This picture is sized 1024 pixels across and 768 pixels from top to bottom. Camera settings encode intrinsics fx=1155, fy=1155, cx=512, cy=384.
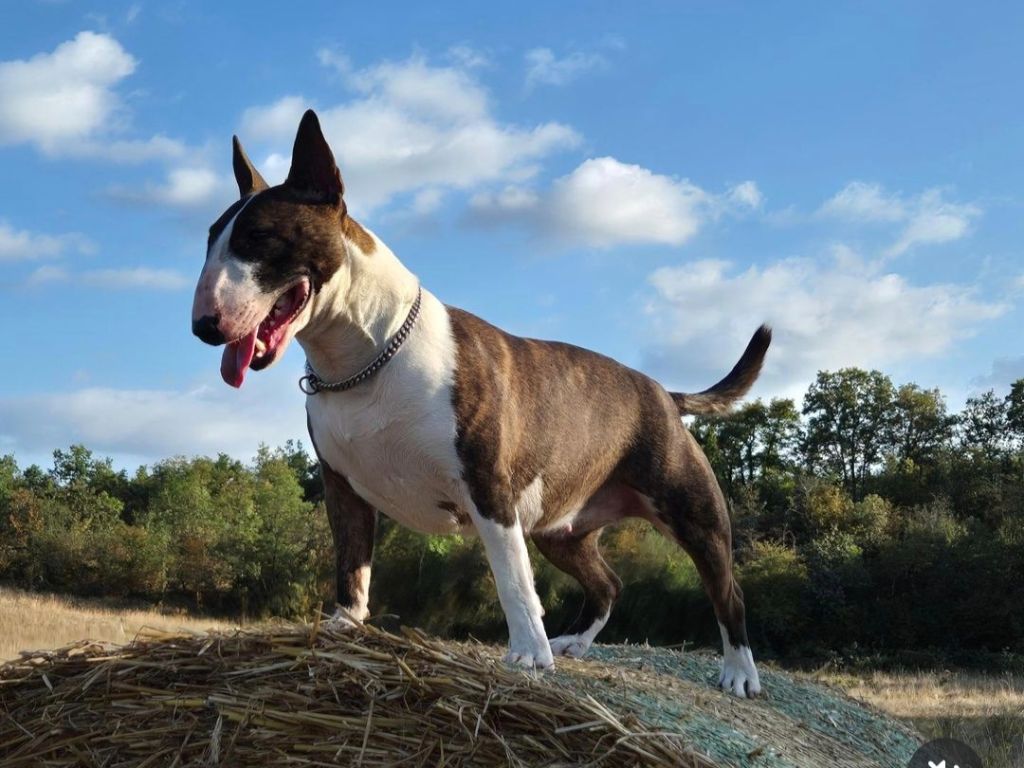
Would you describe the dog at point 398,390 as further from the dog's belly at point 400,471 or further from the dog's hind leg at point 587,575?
the dog's hind leg at point 587,575

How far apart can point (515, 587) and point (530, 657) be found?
0.26 metres

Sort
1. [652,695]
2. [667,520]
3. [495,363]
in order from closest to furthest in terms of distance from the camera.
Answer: [652,695]
[495,363]
[667,520]

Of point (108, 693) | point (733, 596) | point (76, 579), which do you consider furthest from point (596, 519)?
point (76, 579)

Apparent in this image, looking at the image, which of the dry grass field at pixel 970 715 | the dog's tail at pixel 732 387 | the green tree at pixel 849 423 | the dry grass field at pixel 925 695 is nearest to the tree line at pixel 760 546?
the green tree at pixel 849 423

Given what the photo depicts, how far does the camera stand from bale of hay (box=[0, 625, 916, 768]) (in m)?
3.43

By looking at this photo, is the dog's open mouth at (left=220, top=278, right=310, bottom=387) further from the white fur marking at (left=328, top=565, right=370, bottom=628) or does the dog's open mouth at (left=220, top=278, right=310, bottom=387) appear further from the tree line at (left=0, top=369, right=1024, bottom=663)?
the tree line at (left=0, top=369, right=1024, bottom=663)

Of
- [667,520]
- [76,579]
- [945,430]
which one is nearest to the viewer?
[667,520]

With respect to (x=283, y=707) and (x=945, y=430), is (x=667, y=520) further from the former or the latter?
(x=945, y=430)

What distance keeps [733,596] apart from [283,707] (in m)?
2.73

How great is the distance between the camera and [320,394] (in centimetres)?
448

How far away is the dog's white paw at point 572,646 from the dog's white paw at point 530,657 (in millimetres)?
1388

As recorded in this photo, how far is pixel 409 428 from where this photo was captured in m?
4.29

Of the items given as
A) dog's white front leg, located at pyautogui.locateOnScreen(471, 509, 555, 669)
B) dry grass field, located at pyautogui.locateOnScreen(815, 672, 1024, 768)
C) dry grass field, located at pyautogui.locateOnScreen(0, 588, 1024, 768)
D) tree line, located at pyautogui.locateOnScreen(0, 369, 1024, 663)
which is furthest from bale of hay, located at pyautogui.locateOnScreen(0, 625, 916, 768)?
tree line, located at pyautogui.locateOnScreen(0, 369, 1024, 663)

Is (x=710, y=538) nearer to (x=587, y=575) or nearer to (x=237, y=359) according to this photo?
(x=587, y=575)
